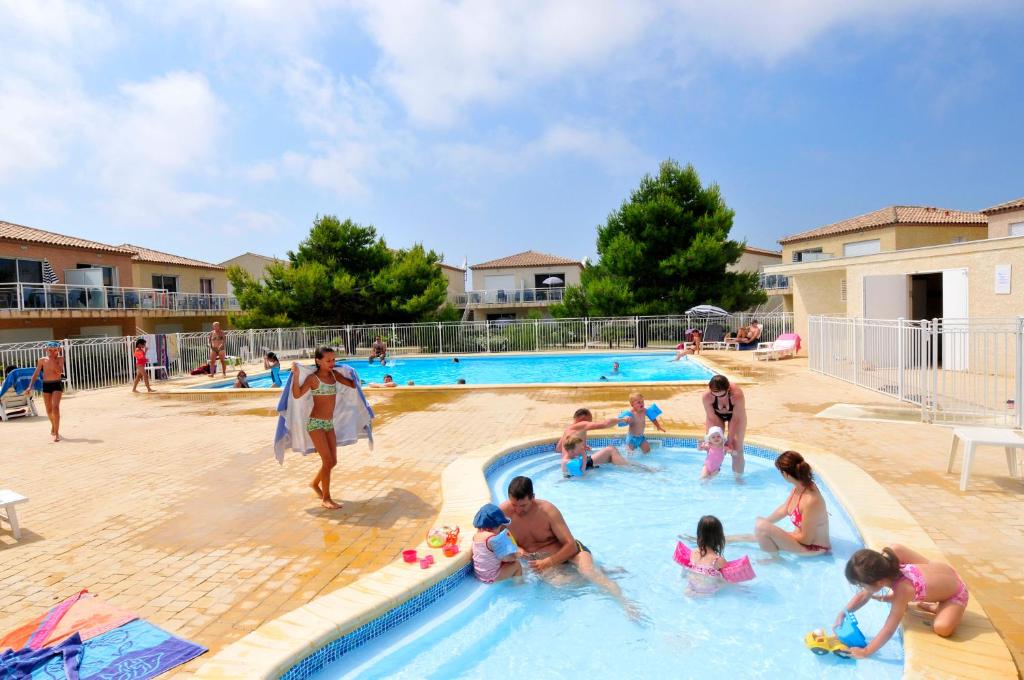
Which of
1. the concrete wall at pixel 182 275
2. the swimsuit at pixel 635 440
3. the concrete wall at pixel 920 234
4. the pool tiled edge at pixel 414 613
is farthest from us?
the concrete wall at pixel 920 234

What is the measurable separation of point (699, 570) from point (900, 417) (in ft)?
20.3

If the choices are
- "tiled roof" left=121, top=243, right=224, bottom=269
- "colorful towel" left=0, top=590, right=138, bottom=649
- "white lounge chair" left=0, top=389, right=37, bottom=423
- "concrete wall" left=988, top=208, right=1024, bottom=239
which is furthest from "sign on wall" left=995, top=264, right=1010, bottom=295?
"tiled roof" left=121, top=243, right=224, bottom=269

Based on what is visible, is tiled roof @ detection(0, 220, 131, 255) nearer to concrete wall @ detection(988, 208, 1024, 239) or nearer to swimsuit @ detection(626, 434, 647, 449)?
swimsuit @ detection(626, 434, 647, 449)

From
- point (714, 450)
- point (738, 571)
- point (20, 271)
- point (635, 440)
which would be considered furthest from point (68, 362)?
point (738, 571)

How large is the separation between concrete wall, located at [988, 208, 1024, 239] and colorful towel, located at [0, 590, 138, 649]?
108ft

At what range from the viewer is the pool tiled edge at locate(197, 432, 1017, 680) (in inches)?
123

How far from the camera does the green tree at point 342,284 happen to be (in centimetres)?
2766

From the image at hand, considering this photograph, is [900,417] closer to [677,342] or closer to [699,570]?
[699,570]

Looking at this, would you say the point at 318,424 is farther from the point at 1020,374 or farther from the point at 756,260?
the point at 756,260

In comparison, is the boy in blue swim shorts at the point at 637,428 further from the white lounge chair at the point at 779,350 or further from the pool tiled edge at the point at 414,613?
the white lounge chair at the point at 779,350

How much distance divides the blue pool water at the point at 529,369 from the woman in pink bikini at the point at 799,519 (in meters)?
13.0

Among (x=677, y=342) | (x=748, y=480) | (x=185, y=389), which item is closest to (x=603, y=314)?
(x=677, y=342)

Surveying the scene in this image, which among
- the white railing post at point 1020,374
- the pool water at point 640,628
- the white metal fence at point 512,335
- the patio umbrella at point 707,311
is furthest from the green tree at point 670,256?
the pool water at point 640,628

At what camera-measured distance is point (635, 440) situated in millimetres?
8430
